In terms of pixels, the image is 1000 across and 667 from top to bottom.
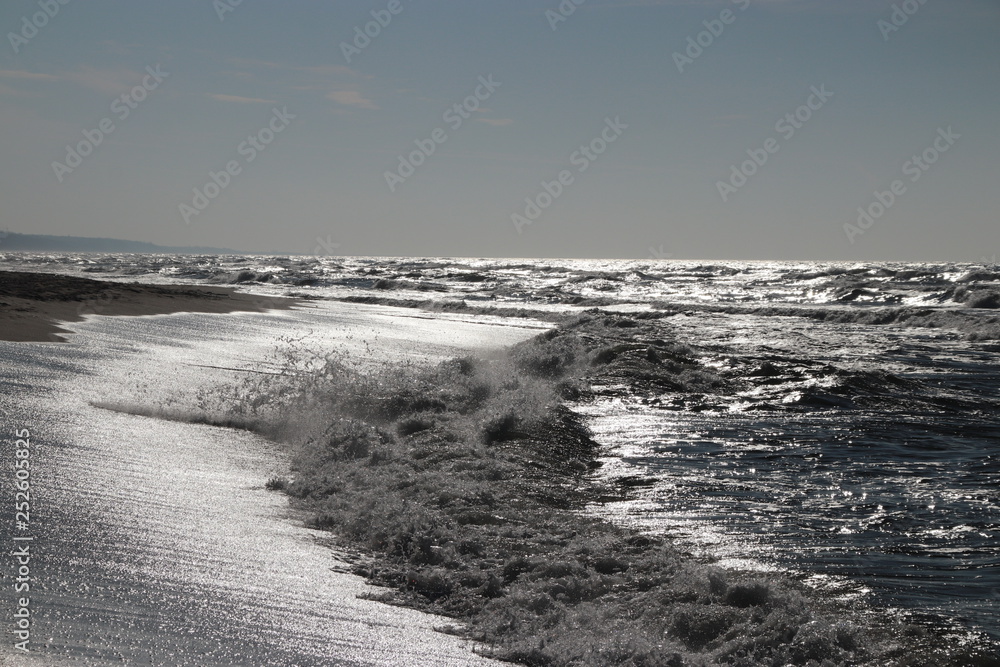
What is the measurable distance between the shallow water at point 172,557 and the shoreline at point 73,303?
5057mm

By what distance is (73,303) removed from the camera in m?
19.4

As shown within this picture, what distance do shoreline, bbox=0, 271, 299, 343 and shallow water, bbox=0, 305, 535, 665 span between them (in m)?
5.06

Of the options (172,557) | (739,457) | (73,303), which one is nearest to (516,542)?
(172,557)

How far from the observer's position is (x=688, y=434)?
9.19 m

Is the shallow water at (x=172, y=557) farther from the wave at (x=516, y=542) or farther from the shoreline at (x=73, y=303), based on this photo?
the shoreline at (x=73, y=303)

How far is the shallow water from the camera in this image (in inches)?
128

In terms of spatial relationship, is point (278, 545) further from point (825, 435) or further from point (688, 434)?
point (825, 435)

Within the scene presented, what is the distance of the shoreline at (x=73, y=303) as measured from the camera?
13.1 metres

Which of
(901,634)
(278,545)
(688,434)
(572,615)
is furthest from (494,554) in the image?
(688,434)

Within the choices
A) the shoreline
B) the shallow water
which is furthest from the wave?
the shoreline

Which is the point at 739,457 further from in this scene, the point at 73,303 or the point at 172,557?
the point at 73,303

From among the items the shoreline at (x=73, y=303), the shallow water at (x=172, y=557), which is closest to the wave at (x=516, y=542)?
the shallow water at (x=172, y=557)

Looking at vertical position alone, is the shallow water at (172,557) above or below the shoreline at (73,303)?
below

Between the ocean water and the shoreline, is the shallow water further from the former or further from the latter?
the shoreline
